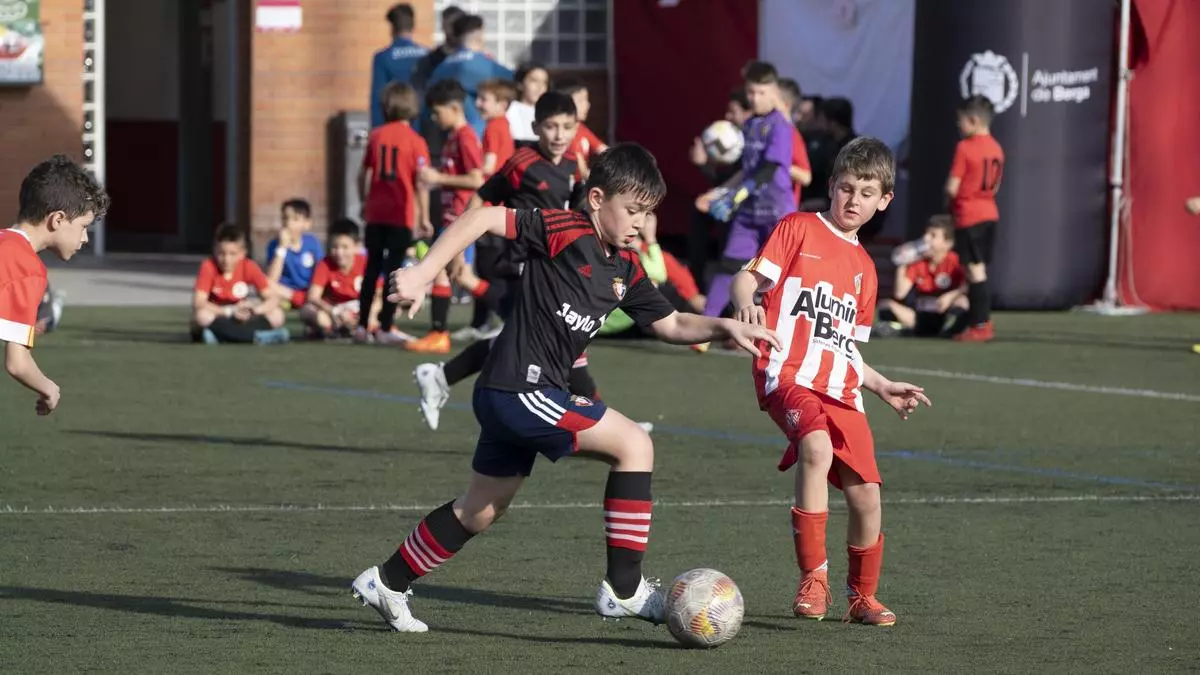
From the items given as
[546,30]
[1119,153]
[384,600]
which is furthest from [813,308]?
[546,30]

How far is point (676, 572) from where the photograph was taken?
6957 millimetres

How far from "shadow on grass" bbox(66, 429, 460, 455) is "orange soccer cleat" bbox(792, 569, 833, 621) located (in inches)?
150

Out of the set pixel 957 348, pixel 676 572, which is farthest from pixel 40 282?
pixel 957 348

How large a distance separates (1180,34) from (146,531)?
12.6 meters

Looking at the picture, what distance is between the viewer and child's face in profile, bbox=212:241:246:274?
1523 cm

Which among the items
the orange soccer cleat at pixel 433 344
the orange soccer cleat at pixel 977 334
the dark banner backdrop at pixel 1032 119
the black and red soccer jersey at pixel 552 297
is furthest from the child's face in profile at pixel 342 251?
the black and red soccer jersey at pixel 552 297

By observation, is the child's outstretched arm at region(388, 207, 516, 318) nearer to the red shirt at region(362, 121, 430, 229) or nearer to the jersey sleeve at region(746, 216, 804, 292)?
the jersey sleeve at region(746, 216, 804, 292)

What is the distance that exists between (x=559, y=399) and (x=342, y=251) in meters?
10.1

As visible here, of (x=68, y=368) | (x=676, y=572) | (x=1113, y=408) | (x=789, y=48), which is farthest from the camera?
(x=789, y=48)

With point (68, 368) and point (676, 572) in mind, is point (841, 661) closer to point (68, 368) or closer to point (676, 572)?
point (676, 572)

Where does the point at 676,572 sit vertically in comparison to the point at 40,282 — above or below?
below

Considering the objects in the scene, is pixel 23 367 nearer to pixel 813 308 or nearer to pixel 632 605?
pixel 632 605

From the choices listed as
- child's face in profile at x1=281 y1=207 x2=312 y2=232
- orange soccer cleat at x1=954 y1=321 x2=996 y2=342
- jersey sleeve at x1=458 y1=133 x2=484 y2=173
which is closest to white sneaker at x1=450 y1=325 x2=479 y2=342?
jersey sleeve at x1=458 y1=133 x2=484 y2=173

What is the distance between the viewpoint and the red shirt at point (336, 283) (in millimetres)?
15766
